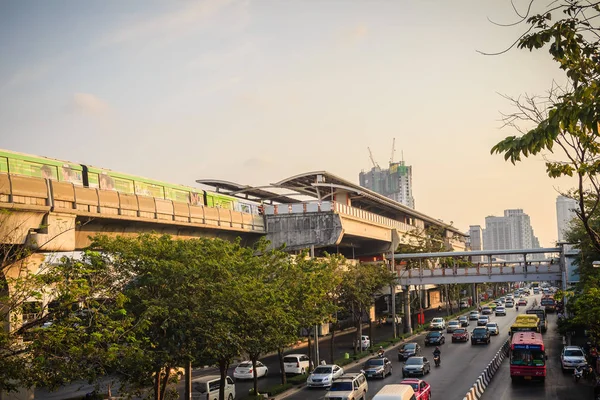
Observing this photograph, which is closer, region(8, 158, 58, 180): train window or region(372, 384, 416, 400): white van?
region(372, 384, 416, 400): white van

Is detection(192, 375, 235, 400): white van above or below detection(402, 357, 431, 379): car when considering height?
above

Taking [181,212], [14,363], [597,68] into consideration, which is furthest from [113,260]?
[597,68]

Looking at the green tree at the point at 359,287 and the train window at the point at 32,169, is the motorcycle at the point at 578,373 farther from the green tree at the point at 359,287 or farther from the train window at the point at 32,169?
the train window at the point at 32,169

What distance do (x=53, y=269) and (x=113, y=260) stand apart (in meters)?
11.7

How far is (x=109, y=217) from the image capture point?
38250 millimetres

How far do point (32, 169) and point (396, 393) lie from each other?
23025 mm

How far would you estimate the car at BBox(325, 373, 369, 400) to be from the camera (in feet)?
103

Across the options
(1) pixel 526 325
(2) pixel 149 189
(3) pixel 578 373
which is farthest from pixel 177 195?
(1) pixel 526 325

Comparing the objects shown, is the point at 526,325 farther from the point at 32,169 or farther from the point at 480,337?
the point at 32,169

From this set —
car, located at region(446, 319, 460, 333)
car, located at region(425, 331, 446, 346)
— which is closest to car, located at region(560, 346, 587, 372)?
car, located at region(425, 331, 446, 346)

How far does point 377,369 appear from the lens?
42344mm

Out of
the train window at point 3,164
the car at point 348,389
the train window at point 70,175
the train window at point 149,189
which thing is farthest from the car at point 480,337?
the train window at point 3,164

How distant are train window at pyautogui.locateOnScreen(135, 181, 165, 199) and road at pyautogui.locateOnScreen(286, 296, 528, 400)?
59.0 ft

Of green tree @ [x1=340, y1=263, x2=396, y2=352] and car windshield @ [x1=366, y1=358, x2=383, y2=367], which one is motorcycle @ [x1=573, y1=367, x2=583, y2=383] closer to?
car windshield @ [x1=366, y1=358, x2=383, y2=367]
